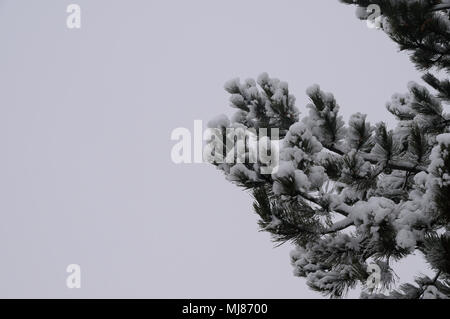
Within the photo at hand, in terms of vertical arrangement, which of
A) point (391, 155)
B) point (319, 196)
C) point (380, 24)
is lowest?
point (319, 196)

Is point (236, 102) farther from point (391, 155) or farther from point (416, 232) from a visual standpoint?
point (416, 232)

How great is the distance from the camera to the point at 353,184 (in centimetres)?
355

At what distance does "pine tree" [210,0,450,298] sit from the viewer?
2701 mm

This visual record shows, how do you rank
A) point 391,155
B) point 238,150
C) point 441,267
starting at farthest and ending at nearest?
1. point 391,155
2. point 238,150
3. point 441,267

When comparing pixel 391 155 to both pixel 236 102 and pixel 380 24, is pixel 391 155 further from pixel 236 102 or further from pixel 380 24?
pixel 380 24

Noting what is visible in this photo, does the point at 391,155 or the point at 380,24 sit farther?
the point at 380,24

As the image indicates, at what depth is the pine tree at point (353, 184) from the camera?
2701 mm
